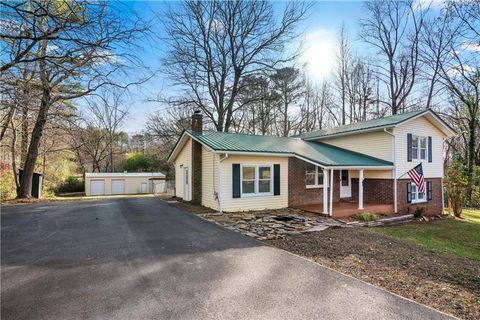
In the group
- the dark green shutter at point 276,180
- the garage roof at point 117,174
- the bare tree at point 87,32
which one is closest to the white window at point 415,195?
the dark green shutter at point 276,180

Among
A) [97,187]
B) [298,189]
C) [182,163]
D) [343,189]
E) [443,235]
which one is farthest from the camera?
[97,187]

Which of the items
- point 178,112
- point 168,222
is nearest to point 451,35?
point 178,112

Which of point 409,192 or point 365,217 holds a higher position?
point 409,192

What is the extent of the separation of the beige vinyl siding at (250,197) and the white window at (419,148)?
8.02m

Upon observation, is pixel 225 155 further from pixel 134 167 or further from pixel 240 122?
pixel 134 167

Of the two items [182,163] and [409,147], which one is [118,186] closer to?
[182,163]

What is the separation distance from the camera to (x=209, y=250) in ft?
20.4

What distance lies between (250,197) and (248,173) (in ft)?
3.59

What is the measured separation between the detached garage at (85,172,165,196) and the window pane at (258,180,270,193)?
22881 mm

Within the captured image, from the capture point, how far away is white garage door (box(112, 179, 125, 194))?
3334 cm

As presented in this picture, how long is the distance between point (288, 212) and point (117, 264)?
8.07 meters

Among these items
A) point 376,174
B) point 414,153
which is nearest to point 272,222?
point 376,174

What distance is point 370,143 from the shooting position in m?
15.3

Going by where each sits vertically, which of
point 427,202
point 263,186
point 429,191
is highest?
point 263,186
